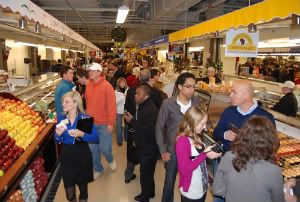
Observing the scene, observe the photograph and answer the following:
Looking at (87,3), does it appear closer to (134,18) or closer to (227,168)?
(134,18)

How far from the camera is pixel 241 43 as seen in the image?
5.55 metres

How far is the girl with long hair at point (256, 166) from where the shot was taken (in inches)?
86.4

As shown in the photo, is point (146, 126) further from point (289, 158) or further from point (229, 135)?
point (289, 158)

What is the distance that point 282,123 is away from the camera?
469cm

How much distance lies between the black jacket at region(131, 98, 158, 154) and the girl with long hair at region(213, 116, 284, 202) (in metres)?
2.06

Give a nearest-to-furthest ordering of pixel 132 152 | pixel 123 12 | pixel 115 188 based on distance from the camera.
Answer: pixel 132 152 < pixel 115 188 < pixel 123 12

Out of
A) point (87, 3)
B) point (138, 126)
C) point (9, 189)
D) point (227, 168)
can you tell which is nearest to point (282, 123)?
point (138, 126)

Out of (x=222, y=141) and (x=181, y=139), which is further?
(x=222, y=141)

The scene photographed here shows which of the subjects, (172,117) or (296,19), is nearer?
(296,19)

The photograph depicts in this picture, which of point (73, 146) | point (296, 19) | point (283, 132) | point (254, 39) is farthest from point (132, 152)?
point (296, 19)

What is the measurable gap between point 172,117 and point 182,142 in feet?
2.60

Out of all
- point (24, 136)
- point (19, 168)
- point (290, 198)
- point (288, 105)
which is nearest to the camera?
point (290, 198)

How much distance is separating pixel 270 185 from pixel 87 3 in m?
10.3

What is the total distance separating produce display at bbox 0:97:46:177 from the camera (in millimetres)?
3611
